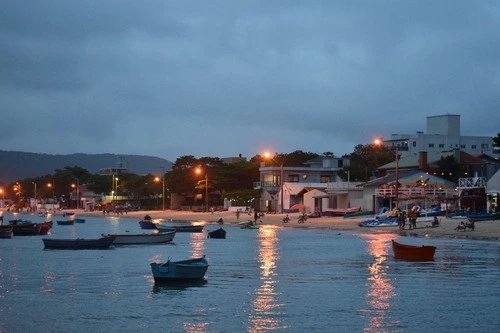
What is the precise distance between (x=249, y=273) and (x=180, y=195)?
122027 mm

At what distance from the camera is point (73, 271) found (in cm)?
5009

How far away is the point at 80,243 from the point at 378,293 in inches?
1390

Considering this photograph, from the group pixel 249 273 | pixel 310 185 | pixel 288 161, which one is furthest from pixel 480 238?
pixel 288 161

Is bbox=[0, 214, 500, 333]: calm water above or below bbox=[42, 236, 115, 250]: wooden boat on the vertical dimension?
below

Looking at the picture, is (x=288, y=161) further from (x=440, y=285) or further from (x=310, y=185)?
(x=440, y=285)

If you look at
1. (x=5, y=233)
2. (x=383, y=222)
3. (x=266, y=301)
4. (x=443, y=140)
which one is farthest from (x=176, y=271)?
(x=443, y=140)

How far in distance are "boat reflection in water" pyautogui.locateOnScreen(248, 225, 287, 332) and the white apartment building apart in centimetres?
10522

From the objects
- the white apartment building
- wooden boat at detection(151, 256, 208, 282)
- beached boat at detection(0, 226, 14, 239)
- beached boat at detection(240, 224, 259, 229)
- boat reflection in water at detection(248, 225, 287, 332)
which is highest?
the white apartment building

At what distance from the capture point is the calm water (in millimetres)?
31875

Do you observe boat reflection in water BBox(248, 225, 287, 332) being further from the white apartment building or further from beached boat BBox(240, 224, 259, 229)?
the white apartment building

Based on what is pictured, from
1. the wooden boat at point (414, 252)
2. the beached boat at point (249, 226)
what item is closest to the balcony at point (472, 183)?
the beached boat at point (249, 226)

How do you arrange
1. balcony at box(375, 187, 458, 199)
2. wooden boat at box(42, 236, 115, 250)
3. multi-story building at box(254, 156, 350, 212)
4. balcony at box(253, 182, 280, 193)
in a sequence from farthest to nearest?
balcony at box(253, 182, 280, 193) → multi-story building at box(254, 156, 350, 212) → balcony at box(375, 187, 458, 199) → wooden boat at box(42, 236, 115, 250)

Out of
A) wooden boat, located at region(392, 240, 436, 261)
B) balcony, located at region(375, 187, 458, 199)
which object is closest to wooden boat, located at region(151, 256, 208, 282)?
wooden boat, located at region(392, 240, 436, 261)

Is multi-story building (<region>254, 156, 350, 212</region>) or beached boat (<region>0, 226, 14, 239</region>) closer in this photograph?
beached boat (<region>0, 226, 14, 239</region>)
